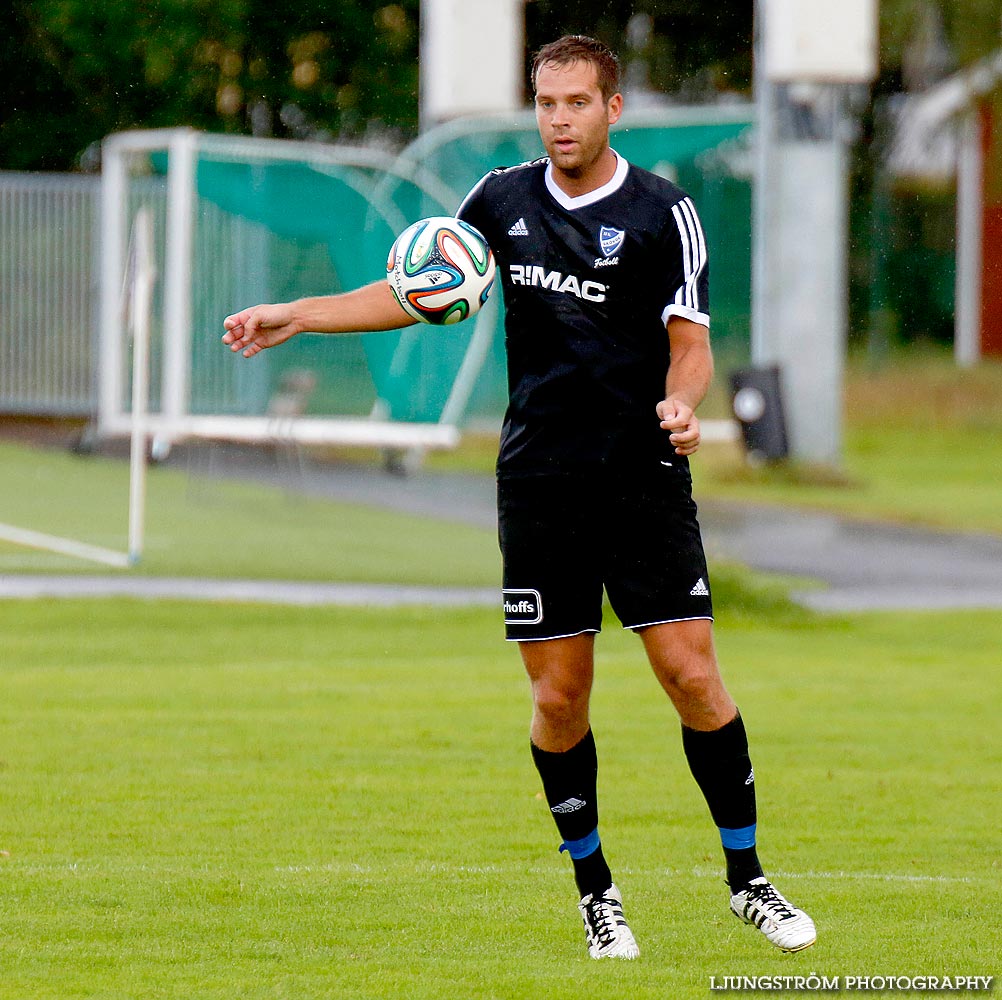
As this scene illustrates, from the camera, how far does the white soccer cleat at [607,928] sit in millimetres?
5207

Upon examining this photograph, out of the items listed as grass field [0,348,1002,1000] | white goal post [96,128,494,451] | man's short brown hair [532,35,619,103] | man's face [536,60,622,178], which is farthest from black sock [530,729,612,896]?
white goal post [96,128,494,451]

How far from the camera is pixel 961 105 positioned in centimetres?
4000

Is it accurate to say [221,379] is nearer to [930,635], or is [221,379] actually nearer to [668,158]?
[668,158]

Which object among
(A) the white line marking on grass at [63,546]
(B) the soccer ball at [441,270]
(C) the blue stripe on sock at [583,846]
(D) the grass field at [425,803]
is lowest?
(D) the grass field at [425,803]

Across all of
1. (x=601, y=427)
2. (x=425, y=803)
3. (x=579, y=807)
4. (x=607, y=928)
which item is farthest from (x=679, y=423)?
(x=425, y=803)

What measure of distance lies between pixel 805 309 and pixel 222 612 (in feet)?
36.0

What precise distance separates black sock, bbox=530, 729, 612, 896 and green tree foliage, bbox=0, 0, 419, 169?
2718cm

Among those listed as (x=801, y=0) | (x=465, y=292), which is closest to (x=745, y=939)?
(x=465, y=292)

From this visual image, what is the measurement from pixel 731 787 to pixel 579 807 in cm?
40

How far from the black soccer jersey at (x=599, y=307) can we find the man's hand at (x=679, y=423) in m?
0.23

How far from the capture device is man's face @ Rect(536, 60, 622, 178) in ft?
16.8

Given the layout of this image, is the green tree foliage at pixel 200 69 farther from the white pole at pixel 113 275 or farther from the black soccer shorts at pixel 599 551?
the black soccer shorts at pixel 599 551

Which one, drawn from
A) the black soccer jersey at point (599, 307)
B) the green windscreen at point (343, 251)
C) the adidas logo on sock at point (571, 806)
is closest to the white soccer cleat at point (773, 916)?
the adidas logo on sock at point (571, 806)

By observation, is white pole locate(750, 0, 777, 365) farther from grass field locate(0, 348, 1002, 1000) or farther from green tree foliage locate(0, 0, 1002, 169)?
green tree foliage locate(0, 0, 1002, 169)
